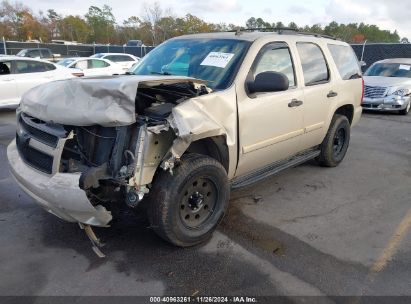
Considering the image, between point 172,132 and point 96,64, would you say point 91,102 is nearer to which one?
point 172,132

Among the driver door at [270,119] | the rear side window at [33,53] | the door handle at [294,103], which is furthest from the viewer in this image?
the rear side window at [33,53]

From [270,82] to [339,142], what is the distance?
2.85 meters

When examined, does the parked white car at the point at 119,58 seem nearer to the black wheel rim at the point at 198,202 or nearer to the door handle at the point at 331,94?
the door handle at the point at 331,94

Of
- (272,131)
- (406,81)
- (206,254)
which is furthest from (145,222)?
(406,81)

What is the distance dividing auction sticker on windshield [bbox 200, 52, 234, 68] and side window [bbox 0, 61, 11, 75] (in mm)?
8256

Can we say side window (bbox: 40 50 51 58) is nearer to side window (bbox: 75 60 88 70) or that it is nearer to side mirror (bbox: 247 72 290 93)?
side window (bbox: 75 60 88 70)

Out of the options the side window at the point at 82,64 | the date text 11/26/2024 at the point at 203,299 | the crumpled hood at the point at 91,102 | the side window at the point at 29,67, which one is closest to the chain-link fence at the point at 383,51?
the side window at the point at 82,64

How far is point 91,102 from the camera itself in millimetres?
3150

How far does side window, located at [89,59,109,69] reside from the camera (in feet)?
56.2

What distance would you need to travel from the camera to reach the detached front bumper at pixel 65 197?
2.96 meters

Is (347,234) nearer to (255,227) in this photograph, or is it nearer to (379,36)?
(255,227)

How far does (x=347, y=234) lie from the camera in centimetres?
391

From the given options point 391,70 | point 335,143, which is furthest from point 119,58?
point 335,143

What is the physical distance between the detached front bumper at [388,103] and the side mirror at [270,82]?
27.9 feet
